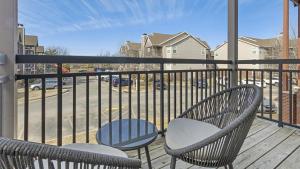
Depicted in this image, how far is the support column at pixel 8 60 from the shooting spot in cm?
153

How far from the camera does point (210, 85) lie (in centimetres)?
354

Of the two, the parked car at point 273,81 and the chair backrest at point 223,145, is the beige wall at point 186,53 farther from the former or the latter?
the chair backrest at point 223,145

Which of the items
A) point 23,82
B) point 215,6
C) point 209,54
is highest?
point 215,6

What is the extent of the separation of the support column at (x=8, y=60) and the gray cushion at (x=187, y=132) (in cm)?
109

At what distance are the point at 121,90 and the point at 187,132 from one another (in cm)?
96

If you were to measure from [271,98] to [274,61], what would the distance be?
2.11ft

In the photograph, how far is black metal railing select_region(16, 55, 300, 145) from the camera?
1.92m

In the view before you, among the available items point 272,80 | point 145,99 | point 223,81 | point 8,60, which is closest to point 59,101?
point 8,60

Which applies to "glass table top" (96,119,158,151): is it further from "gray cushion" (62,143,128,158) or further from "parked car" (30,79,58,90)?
"parked car" (30,79,58,90)

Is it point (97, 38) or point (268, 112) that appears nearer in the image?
point (268, 112)

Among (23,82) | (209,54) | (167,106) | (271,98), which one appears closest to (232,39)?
(209,54)

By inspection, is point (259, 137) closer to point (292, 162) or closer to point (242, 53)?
point (292, 162)

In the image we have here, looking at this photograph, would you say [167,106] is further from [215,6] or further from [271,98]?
[215,6]

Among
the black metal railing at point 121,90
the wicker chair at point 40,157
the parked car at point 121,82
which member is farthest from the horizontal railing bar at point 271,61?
the wicker chair at point 40,157
